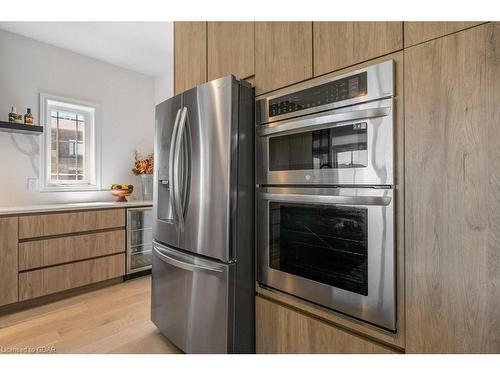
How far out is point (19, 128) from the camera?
2764 mm

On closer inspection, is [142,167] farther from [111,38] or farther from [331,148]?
[331,148]

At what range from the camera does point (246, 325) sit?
152cm

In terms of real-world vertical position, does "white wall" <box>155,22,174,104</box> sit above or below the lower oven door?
above

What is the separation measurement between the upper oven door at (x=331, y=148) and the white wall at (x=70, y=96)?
284 centimetres

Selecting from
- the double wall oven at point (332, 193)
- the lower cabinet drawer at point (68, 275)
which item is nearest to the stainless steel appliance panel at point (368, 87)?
the double wall oven at point (332, 193)

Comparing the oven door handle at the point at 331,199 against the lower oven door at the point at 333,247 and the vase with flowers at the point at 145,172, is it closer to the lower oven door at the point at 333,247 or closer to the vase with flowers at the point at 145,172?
the lower oven door at the point at 333,247

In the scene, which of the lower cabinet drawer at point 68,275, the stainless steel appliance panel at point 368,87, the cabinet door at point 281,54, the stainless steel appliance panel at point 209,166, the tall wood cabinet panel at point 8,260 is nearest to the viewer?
the stainless steel appliance panel at point 368,87

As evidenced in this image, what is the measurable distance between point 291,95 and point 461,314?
1.11 metres

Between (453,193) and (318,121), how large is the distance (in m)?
0.59

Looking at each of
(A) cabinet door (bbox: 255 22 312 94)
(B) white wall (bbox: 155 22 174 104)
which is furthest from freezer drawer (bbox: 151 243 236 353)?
(B) white wall (bbox: 155 22 174 104)

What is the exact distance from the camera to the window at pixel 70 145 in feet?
10.4

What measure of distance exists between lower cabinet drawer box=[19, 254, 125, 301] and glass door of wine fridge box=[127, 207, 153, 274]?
167 millimetres

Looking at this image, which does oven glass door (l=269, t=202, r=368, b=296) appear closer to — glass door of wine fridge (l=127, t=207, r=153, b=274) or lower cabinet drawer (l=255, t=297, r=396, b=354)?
lower cabinet drawer (l=255, t=297, r=396, b=354)

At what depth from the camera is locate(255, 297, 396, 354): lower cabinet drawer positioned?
1174 millimetres
